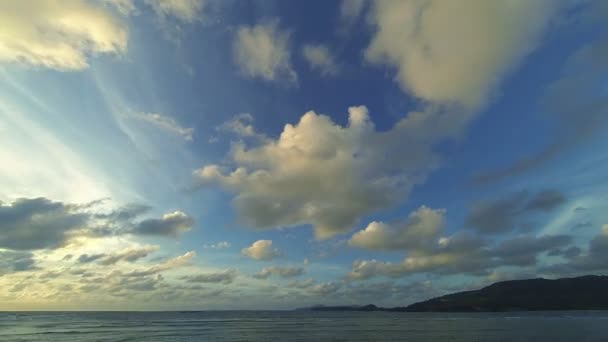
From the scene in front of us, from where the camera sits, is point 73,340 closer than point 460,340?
No

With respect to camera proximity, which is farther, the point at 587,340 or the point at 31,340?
the point at 31,340

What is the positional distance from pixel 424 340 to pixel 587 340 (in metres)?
35.9

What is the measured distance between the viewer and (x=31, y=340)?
91.6m

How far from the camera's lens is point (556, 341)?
83562 mm

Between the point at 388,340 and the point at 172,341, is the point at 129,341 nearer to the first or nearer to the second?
the point at 172,341

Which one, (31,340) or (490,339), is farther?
(31,340)

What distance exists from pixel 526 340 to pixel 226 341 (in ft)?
221

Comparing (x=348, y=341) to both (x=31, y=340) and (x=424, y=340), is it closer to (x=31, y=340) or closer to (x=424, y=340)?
(x=424, y=340)

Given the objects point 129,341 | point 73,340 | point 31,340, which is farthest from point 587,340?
point 31,340

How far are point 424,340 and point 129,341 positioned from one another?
66.8 meters

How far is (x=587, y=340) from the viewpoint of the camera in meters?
85.2

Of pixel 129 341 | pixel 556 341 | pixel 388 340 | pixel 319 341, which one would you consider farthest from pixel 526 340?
pixel 129 341

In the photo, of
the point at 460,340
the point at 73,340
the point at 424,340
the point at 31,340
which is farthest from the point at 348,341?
the point at 31,340

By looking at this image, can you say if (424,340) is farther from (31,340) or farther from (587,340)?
(31,340)
